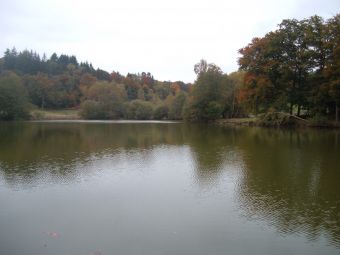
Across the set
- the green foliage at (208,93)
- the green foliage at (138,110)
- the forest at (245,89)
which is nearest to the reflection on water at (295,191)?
the forest at (245,89)

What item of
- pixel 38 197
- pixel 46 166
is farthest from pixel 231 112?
pixel 38 197

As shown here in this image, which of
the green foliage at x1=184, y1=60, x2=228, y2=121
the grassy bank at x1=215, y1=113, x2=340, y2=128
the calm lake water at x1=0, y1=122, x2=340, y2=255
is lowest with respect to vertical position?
the calm lake water at x1=0, y1=122, x2=340, y2=255

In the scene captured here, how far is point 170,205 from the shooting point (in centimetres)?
1273

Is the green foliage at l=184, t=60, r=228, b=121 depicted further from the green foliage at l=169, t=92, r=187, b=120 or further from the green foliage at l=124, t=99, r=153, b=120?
the green foliage at l=124, t=99, r=153, b=120

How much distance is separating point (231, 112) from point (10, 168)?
61.6m

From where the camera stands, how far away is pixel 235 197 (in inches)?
539

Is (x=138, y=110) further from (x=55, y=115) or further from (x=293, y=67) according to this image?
(x=293, y=67)

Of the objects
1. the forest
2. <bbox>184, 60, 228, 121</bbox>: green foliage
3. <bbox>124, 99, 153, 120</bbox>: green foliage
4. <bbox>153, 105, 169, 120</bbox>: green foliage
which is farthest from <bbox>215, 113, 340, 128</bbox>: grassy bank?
<bbox>124, 99, 153, 120</bbox>: green foliage

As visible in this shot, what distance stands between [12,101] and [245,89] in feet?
188

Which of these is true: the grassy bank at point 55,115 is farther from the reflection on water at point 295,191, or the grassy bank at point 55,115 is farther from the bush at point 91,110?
the reflection on water at point 295,191

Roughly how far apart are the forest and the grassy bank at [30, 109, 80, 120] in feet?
16.3

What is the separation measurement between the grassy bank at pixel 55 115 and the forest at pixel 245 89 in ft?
16.3

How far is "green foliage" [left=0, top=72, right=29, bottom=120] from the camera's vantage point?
83.7m

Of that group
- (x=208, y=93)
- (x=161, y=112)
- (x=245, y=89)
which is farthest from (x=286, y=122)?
(x=161, y=112)
